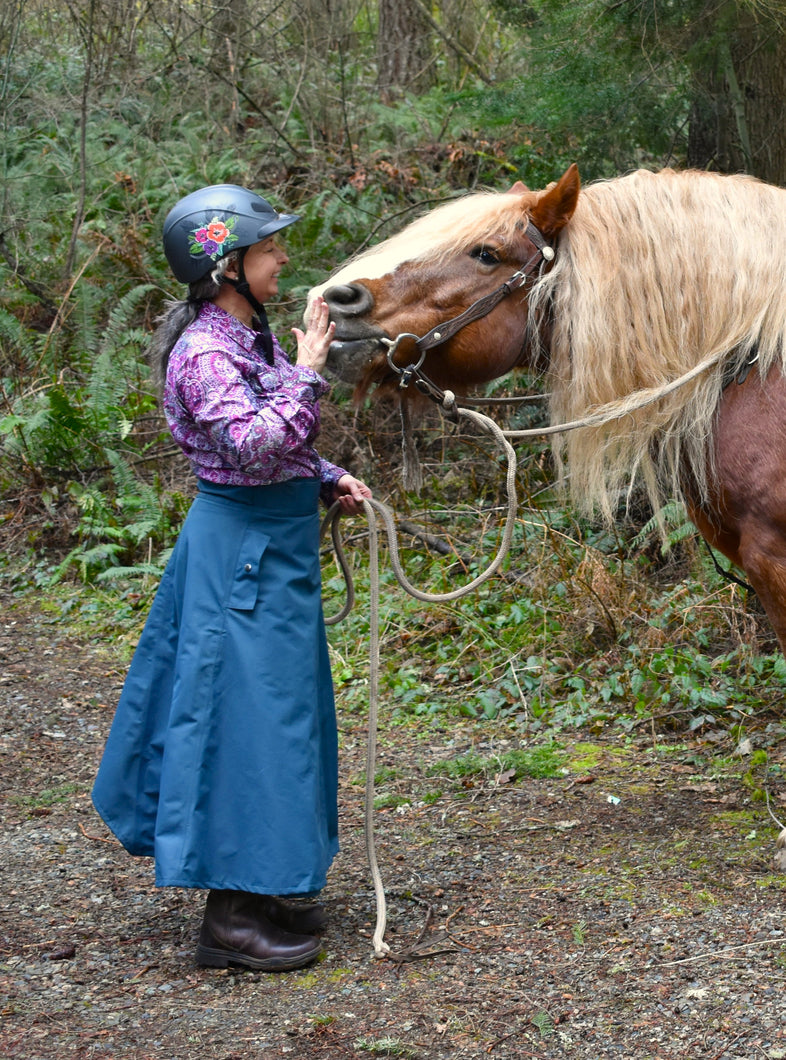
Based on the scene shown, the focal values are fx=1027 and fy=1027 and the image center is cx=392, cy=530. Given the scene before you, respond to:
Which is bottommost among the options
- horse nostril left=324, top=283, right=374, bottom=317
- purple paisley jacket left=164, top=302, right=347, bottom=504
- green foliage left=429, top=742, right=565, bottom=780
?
green foliage left=429, top=742, right=565, bottom=780

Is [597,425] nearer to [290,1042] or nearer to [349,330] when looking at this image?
[349,330]

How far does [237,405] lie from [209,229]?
50 centimetres

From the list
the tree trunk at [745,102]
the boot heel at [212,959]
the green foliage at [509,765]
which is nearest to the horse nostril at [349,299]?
the boot heel at [212,959]

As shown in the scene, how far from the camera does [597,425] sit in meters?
3.03

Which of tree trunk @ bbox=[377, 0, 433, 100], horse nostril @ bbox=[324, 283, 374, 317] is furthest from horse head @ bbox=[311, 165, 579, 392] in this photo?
tree trunk @ bbox=[377, 0, 433, 100]

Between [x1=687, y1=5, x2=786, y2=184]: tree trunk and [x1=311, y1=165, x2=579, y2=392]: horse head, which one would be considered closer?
[x1=311, y1=165, x2=579, y2=392]: horse head

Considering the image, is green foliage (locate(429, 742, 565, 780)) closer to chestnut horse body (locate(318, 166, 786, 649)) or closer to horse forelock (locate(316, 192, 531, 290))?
chestnut horse body (locate(318, 166, 786, 649))

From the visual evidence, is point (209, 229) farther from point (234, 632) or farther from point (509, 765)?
point (509, 765)

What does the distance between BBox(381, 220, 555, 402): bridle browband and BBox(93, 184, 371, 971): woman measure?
1.03 ft

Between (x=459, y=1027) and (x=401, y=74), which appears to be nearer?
(x=459, y=1027)

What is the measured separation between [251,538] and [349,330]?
2.18 ft

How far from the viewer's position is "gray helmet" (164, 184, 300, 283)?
2711 mm

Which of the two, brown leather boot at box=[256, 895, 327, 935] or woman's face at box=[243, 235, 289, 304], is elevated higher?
woman's face at box=[243, 235, 289, 304]

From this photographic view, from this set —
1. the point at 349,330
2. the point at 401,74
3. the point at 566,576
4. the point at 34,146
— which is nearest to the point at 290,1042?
the point at 349,330
